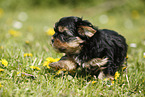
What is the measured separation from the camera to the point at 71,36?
286 cm

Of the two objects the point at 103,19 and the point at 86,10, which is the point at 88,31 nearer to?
the point at 103,19

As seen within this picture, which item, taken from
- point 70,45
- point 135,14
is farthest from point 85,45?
point 135,14

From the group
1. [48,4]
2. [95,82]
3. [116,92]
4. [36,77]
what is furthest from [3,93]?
[48,4]

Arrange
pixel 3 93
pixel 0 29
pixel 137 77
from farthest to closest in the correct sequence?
pixel 0 29, pixel 137 77, pixel 3 93

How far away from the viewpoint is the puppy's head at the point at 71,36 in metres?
2.84

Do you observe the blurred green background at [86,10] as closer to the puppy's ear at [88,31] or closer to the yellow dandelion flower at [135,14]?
the yellow dandelion flower at [135,14]

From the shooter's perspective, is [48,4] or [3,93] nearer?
[3,93]

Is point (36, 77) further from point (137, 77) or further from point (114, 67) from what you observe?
point (137, 77)

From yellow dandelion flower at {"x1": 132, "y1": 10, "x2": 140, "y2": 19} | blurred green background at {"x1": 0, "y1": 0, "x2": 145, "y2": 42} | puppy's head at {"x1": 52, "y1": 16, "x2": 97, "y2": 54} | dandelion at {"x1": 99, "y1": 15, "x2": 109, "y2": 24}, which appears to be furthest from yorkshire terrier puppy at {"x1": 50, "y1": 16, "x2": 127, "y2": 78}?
yellow dandelion flower at {"x1": 132, "y1": 10, "x2": 140, "y2": 19}

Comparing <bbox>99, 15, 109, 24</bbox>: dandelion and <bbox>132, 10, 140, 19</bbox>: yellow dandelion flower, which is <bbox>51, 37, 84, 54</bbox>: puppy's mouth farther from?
<bbox>132, 10, 140, 19</bbox>: yellow dandelion flower

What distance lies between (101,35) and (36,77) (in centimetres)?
127

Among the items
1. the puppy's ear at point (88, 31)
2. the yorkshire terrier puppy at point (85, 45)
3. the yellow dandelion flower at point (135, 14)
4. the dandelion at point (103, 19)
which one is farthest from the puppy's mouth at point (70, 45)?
the yellow dandelion flower at point (135, 14)

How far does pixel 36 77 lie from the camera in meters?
2.88

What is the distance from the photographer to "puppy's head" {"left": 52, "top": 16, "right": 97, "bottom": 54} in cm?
284
